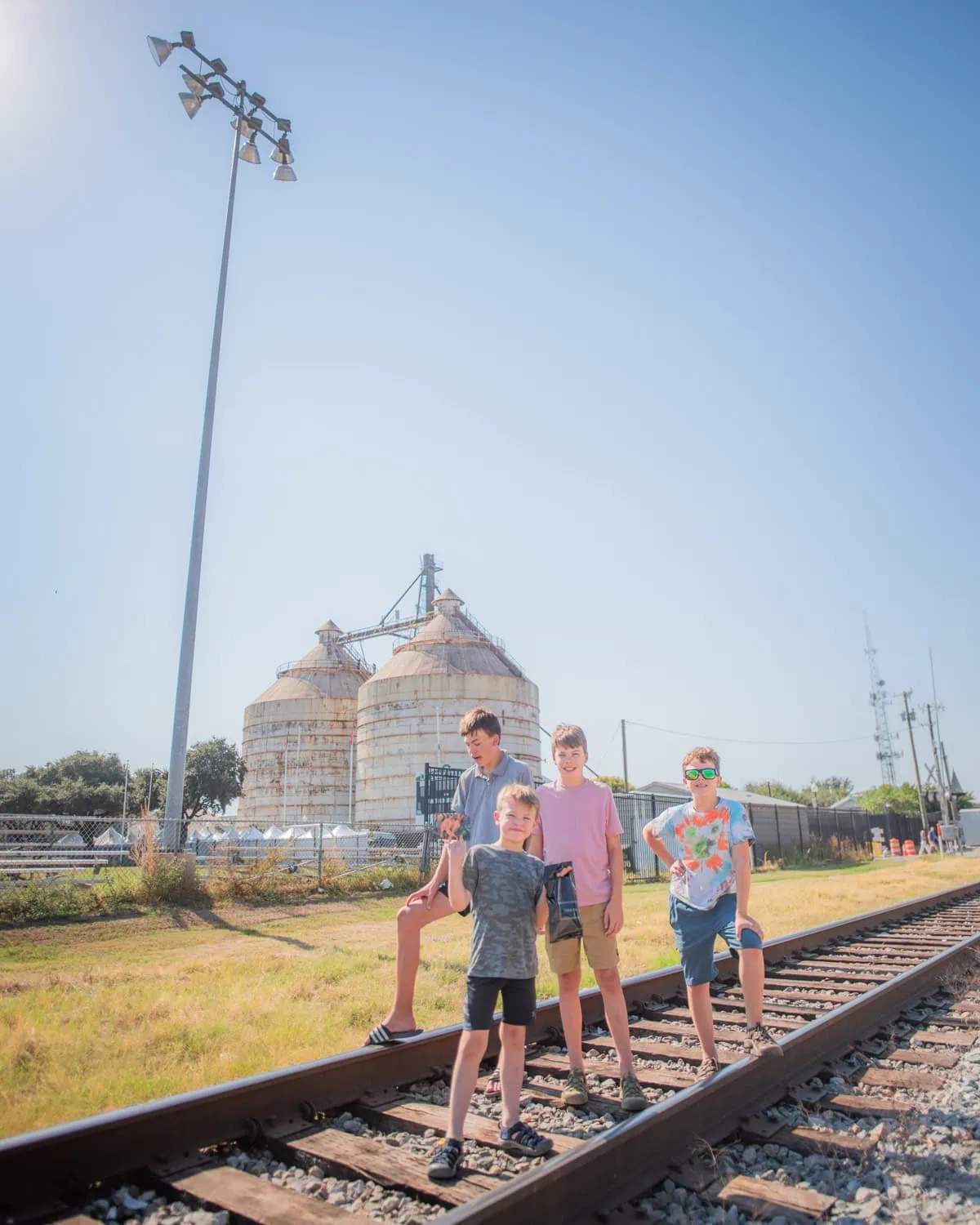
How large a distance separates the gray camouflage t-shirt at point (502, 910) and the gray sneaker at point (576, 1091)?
802mm

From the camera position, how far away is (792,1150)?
354 cm

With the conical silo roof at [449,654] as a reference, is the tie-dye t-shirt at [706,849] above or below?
below

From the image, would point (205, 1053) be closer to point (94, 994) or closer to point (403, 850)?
point (94, 994)

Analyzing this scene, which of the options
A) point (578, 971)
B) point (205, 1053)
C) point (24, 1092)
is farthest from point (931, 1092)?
point (24, 1092)

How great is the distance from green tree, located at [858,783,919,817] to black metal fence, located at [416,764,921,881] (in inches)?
915

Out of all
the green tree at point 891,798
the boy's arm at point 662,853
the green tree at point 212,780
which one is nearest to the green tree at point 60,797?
the green tree at point 212,780

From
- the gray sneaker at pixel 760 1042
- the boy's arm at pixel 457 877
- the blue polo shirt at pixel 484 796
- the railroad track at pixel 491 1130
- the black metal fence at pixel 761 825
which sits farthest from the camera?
the black metal fence at pixel 761 825

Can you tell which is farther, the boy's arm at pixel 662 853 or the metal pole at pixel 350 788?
the metal pole at pixel 350 788

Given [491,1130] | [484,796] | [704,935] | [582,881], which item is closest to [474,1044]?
[491,1130]

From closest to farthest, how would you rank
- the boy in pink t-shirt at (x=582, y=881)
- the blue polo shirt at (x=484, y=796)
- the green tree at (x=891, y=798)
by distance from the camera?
the boy in pink t-shirt at (x=582, y=881), the blue polo shirt at (x=484, y=796), the green tree at (x=891, y=798)

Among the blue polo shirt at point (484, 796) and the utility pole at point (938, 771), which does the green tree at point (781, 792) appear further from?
the blue polo shirt at point (484, 796)

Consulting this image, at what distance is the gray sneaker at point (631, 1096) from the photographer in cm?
376

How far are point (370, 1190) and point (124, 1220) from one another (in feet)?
2.73

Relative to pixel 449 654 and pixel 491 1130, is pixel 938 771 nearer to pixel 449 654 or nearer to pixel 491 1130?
pixel 449 654
